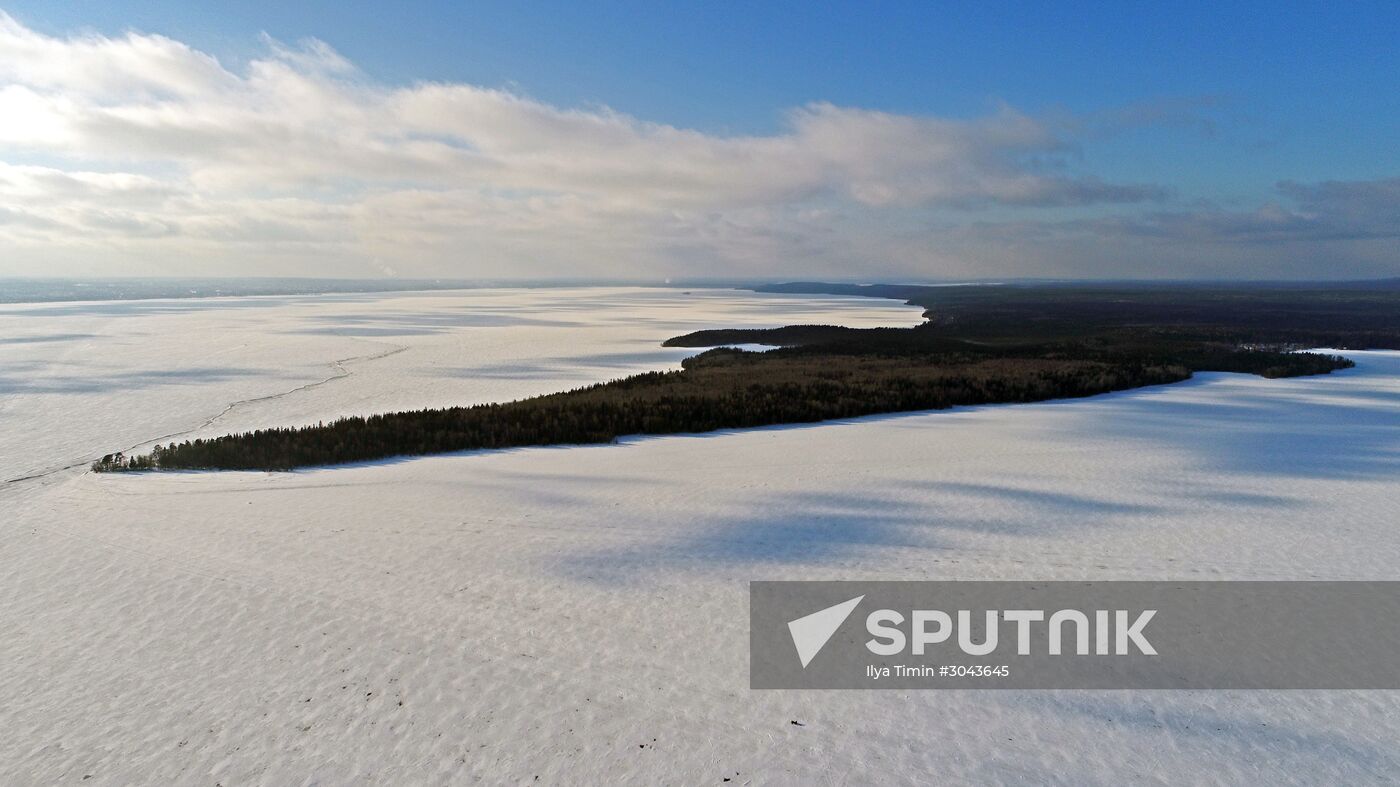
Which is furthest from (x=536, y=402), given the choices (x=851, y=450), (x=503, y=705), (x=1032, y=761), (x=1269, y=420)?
(x=1269, y=420)

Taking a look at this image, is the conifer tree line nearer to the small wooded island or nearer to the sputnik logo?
the small wooded island

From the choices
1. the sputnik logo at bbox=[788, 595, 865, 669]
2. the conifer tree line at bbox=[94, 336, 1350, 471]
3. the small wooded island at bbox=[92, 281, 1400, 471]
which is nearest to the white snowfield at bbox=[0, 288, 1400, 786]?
the sputnik logo at bbox=[788, 595, 865, 669]

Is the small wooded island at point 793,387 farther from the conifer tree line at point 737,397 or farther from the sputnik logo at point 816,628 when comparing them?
the sputnik logo at point 816,628

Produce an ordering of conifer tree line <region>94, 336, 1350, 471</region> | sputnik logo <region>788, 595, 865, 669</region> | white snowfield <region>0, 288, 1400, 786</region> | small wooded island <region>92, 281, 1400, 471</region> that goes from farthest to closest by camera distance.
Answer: small wooded island <region>92, 281, 1400, 471</region>
conifer tree line <region>94, 336, 1350, 471</region>
sputnik logo <region>788, 595, 865, 669</region>
white snowfield <region>0, 288, 1400, 786</region>

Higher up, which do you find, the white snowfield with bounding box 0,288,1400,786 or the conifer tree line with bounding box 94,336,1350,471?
the conifer tree line with bounding box 94,336,1350,471

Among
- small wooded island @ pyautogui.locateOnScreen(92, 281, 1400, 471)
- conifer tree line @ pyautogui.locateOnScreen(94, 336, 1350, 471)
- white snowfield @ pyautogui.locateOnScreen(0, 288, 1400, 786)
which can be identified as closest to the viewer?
white snowfield @ pyautogui.locateOnScreen(0, 288, 1400, 786)

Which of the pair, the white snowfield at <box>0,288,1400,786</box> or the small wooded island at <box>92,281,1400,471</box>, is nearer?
the white snowfield at <box>0,288,1400,786</box>
